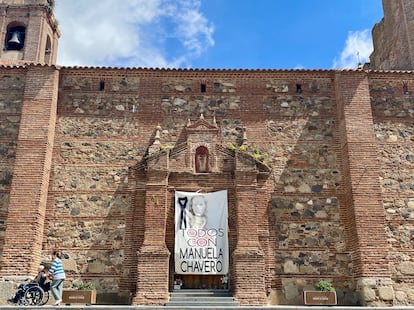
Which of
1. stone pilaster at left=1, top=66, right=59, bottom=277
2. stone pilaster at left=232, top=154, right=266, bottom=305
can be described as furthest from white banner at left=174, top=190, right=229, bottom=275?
stone pilaster at left=1, top=66, right=59, bottom=277

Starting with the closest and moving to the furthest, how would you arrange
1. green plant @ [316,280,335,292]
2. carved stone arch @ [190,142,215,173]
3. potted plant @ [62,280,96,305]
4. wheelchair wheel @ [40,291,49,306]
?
wheelchair wheel @ [40,291,49,306] < potted plant @ [62,280,96,305] < green plant @ [316,280,335,292] < carved stone arch @ [190,142,215,173]

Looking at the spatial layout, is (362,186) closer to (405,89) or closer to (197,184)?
(405,89)

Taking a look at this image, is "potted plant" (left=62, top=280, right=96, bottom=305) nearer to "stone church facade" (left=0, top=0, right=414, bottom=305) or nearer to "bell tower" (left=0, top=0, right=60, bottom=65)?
"stone church facade" (left=0, top=0, right=414, bottom=305)

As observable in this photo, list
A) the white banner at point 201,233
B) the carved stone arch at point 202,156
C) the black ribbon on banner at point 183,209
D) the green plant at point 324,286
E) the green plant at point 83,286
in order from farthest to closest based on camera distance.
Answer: the carved stone arch at point 202,156, the black ribbon on banner at point 183,209, the white banner at point 201,233, the green plant at point 83,286, the green plant at point 324,286

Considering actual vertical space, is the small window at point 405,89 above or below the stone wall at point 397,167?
above

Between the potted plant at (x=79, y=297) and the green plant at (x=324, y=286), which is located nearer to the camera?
the potted plant at (x=79, y=297)

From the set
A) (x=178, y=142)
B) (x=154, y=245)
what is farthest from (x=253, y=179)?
(x=154, y=245)

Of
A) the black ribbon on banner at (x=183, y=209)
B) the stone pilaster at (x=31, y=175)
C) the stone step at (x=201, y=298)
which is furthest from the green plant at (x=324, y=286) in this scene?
the stone pilaster at (x=31, y=175)

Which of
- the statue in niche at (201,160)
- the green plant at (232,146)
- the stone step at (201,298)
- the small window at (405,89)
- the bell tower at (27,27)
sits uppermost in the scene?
Answer: the bell tower at (27,27)

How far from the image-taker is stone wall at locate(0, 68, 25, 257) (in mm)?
14031

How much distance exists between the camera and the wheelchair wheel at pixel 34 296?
11414mm

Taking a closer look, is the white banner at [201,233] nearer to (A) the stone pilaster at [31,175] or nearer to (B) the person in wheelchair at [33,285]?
(B) the person in wheelchair at [33,285]

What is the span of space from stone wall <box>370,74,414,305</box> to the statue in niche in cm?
572

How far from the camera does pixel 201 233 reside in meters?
13.6
